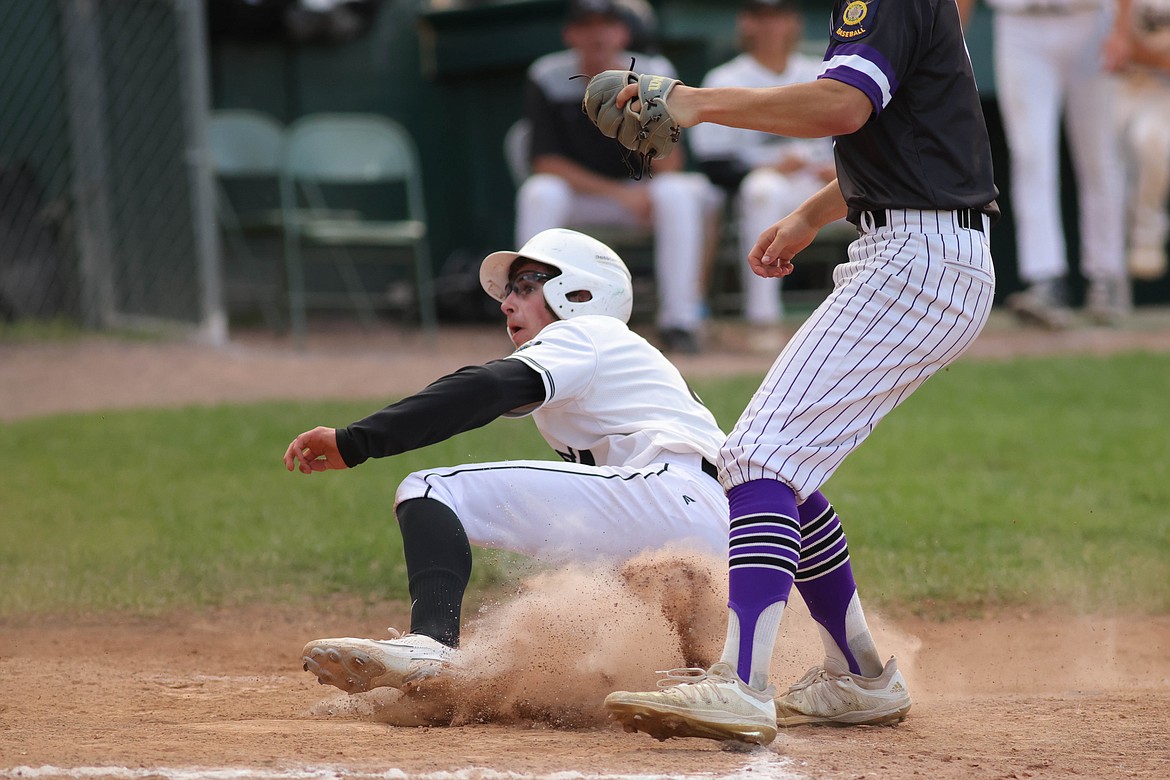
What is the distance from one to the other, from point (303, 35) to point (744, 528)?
964cm

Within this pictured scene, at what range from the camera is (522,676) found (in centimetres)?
362

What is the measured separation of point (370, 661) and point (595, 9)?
6842 mm

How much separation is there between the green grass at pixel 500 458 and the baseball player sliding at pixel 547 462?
1.82 ft

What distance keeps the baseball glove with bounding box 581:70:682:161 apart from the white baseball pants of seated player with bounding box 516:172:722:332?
6.05m

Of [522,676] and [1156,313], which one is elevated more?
[522,676]

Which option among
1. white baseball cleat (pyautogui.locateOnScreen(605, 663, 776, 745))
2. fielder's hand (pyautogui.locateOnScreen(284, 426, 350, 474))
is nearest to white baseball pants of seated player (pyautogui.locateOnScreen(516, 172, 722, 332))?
fielder's hand (pyautogui.locateOnScreen(284, 426, 350, 474))

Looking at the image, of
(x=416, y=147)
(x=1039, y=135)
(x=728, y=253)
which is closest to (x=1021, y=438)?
(x=1039, y=135)

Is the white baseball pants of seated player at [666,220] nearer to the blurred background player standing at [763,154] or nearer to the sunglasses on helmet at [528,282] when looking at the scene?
the blurred background player standing at [763,154]

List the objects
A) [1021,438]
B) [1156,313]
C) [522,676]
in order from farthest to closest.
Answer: [1156,313] < [1021,438] < [522,676]

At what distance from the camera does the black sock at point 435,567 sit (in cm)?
347

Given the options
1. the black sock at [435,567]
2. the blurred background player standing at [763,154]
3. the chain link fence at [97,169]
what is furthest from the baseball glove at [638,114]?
the chain link fence at [97,169]

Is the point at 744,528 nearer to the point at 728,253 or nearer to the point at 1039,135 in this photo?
the point at 1039,135


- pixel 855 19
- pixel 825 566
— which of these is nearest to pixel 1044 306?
pixel 825 566

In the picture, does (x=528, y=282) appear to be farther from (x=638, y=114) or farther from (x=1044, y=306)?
(x=1044, y=306)
